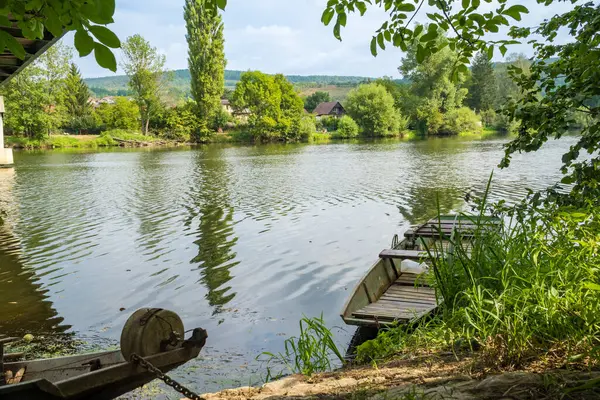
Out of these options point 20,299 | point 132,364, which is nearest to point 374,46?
point 132,364

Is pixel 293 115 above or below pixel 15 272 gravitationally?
above

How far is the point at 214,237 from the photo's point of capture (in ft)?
42.4

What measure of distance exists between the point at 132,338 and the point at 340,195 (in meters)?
16.5

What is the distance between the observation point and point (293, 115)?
70.8 metres

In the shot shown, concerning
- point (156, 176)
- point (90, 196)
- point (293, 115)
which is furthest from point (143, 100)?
point (90, 196)

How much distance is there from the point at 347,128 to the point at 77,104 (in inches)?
1534

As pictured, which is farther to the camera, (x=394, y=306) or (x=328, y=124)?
(x=328, y=124)

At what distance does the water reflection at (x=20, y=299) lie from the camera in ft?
24.2

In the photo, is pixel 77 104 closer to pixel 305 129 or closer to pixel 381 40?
pixel 305 129

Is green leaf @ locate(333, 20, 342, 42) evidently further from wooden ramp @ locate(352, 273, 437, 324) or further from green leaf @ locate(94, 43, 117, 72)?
wooden ramp @ locate(352, 273, 437, 324)

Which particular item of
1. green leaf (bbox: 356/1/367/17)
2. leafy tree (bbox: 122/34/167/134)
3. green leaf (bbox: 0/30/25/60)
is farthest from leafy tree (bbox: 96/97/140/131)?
green leaf (bbox: 0/30/25/60)

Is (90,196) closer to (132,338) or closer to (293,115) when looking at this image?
(132,338)

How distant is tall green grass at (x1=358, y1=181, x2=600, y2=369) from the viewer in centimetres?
318

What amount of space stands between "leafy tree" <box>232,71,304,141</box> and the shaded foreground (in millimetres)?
65163
